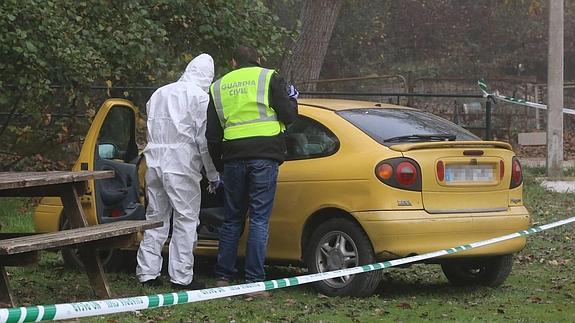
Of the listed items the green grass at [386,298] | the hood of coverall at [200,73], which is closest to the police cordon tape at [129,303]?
the green grass at [386,298]

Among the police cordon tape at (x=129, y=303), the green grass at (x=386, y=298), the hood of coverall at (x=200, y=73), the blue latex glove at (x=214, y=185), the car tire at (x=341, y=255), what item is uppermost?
the hood of coverall at (x=200, y=73)

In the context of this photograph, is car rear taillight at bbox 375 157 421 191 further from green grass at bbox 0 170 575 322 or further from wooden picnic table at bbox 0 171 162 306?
wooden picnic table at bbox 0 171 162 306

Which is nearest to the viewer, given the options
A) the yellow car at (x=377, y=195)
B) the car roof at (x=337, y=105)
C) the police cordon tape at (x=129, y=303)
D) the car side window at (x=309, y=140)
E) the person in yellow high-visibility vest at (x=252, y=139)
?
the police cordon tape at (x=129, y=303)

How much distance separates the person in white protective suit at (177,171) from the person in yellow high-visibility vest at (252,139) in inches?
6.1

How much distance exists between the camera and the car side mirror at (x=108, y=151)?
8.09 metres

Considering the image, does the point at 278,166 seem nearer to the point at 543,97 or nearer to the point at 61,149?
the point at 61,149

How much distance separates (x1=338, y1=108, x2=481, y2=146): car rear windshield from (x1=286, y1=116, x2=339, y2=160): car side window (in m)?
0.21

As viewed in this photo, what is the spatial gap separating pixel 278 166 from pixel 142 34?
400 centimetres

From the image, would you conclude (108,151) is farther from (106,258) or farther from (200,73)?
(200,73)

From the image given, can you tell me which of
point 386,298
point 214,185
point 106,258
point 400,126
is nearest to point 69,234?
point 214,185

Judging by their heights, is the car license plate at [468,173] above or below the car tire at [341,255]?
above

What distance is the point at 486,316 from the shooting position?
6.34 m

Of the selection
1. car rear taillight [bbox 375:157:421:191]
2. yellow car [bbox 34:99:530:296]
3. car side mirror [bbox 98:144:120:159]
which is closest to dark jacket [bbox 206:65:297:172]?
yellow car [bbox 34:99:530:296]

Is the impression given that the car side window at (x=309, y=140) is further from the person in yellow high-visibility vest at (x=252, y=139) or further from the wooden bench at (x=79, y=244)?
the wooden bench at (x=79, y=244)
